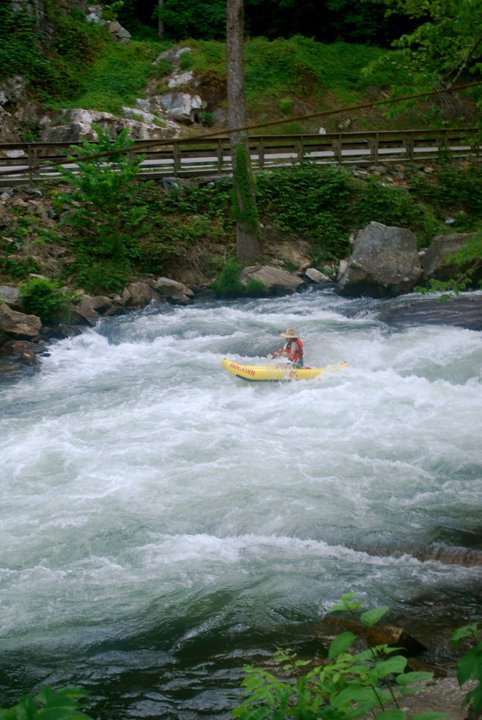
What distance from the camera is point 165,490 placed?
874 centimetres

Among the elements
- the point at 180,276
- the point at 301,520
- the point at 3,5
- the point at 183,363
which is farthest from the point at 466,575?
the point at 3,5

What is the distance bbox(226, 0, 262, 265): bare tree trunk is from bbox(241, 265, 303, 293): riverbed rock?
1.60ft

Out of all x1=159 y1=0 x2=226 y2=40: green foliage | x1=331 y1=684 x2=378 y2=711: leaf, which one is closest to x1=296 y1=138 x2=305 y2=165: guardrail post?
x1=159 y1=0 x2=226 y2=40: green foliage

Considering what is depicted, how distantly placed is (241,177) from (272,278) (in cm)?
271

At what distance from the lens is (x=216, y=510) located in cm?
818

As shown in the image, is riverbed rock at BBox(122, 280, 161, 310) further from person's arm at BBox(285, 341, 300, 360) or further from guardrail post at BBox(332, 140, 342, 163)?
guardrail post at BBox(332, 140, 342, 163)

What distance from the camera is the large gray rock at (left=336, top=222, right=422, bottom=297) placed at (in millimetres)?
18141

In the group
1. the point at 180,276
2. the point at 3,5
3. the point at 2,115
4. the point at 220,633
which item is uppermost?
the point at 3,5

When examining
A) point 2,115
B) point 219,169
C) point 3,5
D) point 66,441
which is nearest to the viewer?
point 66,441

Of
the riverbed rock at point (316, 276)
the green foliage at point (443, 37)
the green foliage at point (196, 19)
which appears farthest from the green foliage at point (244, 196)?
the green foliage at point (196, 19)

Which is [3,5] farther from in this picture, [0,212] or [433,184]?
[433,184]

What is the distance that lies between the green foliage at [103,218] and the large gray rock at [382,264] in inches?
206

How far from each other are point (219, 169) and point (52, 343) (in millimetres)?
8700

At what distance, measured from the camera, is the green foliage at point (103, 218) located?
18297mm
